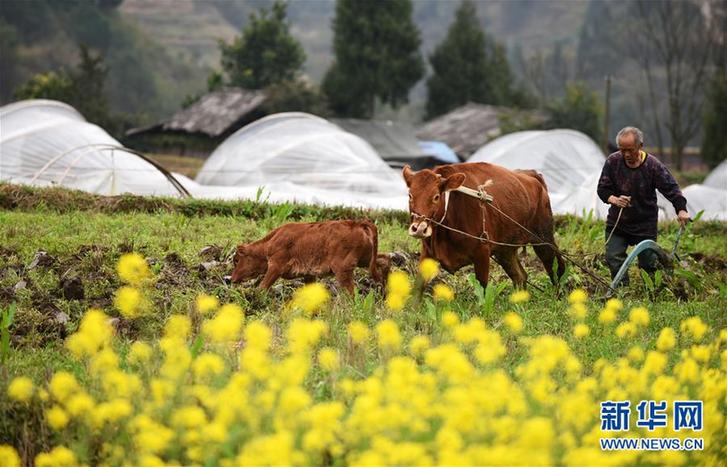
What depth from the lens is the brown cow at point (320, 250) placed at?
6660mm

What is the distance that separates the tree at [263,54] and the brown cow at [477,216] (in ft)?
128

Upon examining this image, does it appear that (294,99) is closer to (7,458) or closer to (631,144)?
(631,144)

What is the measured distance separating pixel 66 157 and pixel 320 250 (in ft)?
32.3

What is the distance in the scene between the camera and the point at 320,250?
6711 millimetres

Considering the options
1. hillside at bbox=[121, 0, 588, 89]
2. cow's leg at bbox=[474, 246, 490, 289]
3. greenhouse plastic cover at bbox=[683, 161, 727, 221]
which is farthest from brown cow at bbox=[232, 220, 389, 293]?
hillside at bbox=[121, 0, 588, 89]

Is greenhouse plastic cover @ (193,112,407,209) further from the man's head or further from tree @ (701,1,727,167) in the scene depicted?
tree @ (701,1,727,167)

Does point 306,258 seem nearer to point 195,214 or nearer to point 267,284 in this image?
point 267,284

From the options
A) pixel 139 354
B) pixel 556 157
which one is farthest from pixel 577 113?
pixel 139 354

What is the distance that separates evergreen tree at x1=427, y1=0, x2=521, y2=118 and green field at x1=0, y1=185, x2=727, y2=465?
39429 millimetres

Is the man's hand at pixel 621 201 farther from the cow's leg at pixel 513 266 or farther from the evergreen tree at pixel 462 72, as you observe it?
the evergreen tree at pixel 462 72

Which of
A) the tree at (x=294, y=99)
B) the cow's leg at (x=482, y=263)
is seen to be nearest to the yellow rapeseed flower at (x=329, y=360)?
the cow's leg at (x=482, y=263)

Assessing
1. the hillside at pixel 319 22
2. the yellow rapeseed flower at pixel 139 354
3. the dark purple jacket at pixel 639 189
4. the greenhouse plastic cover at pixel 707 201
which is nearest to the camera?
the yellow rapeseed flower at pixel 139 354

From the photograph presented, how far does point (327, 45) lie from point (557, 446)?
11562 cm

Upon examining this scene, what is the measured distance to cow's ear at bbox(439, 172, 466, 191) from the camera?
665cm
